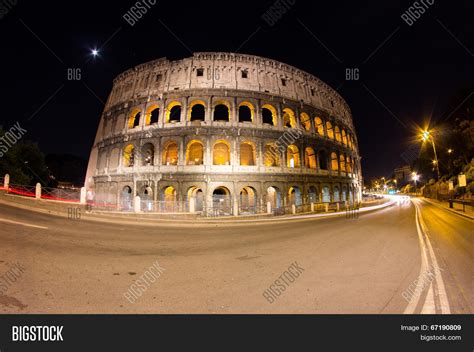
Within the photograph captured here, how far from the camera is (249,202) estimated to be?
21.9 metres

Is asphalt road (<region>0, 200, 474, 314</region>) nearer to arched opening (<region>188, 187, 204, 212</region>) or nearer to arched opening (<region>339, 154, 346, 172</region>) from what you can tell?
arched opening (<region>188, 187, 204, 212</region>)

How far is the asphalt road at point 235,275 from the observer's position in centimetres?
298

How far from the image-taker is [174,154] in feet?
79.3

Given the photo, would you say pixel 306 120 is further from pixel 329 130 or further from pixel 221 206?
pixel 221 206

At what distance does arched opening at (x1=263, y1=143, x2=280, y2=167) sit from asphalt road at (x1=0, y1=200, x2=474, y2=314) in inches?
623

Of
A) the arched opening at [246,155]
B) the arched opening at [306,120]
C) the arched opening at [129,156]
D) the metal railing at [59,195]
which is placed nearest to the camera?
the metal railing at [59,195]

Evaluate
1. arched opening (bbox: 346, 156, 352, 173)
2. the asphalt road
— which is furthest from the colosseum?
the asphalt road

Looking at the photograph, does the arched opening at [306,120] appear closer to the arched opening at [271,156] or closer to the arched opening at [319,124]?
the arched opening at [319,124]

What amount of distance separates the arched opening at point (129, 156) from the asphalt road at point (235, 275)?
55.8 feet

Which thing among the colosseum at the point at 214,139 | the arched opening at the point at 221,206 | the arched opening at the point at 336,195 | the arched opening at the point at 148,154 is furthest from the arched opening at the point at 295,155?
the arched opening at the point at 148,154

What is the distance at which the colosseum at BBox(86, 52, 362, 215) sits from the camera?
20250 mm

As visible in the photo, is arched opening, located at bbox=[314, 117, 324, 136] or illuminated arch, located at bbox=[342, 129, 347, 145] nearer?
arched opening, located at bbox=[314, 117, 324, 136]

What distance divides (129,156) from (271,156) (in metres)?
16.6
